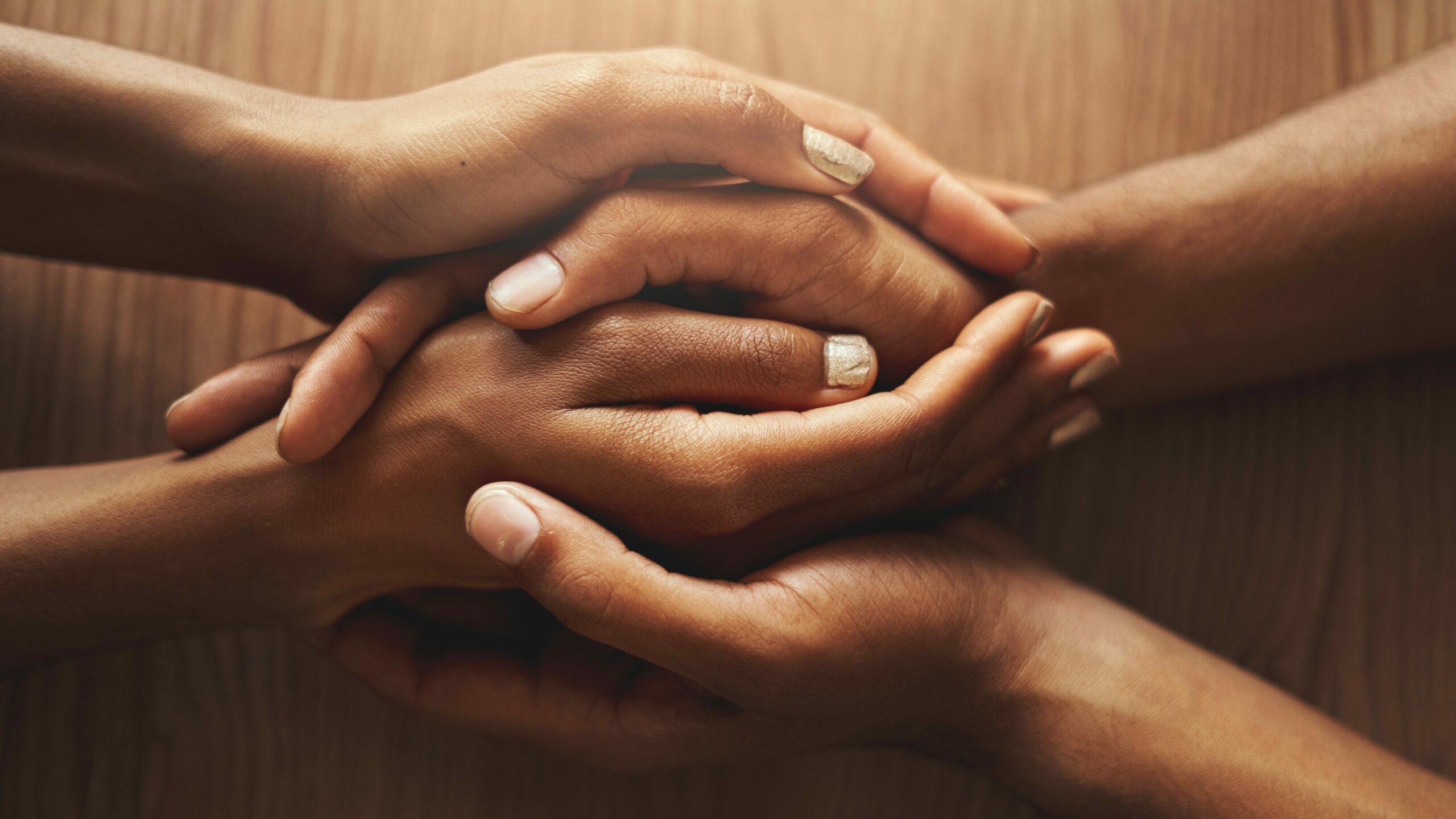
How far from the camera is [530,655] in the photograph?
0.86m

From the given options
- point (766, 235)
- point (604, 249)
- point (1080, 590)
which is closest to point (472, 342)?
point (604, 249)

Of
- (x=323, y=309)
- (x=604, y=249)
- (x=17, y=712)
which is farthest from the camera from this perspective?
(x=17, y=712)

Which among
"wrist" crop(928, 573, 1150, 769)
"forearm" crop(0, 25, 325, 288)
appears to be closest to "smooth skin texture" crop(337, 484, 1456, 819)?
"wrist" crop(928, 573, 1150, 769)

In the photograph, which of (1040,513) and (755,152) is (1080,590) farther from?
(755,152)

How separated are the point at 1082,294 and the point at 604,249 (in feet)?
2.05

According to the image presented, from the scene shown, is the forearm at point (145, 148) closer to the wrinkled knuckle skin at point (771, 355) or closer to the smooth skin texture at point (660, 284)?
the smooth skin texture at point (660, 284)

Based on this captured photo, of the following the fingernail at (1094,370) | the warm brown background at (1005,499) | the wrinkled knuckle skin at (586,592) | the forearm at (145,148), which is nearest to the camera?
the wrinkled knuckle skin at (586,592)

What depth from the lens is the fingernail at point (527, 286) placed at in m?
0.67

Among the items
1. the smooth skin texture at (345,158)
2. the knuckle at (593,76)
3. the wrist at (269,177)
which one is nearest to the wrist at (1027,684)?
the smooth skin texture at (345,158)

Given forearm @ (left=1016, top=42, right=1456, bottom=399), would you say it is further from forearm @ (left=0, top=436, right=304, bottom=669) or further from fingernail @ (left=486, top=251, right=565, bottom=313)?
forearm @ (left=0, top=436, right=304, bottom=669)

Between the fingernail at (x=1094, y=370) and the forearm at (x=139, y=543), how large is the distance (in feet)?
2.77

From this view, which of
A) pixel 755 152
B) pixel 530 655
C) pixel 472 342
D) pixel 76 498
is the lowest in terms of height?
pixel 530 655

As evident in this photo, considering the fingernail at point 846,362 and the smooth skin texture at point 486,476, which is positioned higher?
→ the fingernail at point 846,362

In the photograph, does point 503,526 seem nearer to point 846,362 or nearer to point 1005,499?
point 846,362
